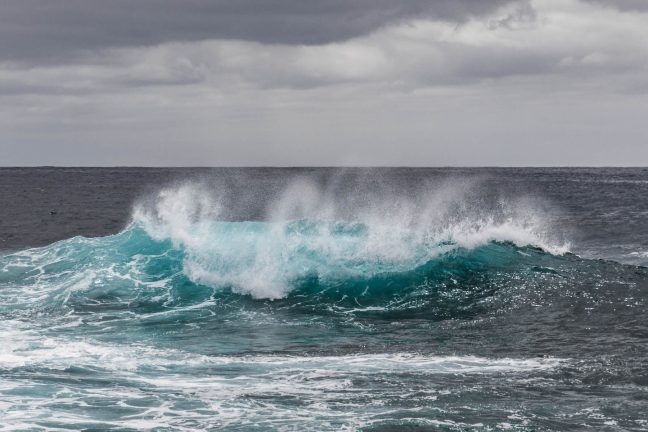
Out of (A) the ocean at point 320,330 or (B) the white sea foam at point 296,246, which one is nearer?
(A) the ocean at point 320,330

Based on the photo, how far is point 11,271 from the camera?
105 ft

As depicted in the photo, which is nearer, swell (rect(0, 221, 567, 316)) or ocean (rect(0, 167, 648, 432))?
ocean (rect(0, 167, 648, 432))

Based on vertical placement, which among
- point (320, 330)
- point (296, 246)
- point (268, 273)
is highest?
point (296, 246)

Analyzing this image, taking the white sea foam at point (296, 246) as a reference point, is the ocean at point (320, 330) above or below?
below

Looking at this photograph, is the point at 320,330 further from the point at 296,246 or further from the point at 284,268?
the point at 296,246

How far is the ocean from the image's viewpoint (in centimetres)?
1515

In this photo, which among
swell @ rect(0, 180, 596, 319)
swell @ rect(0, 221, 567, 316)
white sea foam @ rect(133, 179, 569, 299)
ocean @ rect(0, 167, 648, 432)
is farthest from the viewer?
white sea foam @ rect(133, 179, 569, 299)

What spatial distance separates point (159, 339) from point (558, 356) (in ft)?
32.3

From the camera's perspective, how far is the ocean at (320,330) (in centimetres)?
1515

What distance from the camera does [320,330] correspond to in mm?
22688

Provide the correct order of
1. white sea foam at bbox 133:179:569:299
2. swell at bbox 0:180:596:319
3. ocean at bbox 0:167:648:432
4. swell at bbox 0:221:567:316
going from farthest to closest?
white sea foam at bbox 133:179:569:299, swell at bbox 0:221:567:316, swell at bbox 0:180:596:319, ocean at bbox 0:167:648:432

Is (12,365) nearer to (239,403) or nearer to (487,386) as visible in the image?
(239,403)

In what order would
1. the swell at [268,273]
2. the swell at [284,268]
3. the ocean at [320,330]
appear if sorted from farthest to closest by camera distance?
the swell at [268,273] → the swell at [284,268] → the ocean at [320,330]

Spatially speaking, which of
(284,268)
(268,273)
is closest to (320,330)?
(268,273)
